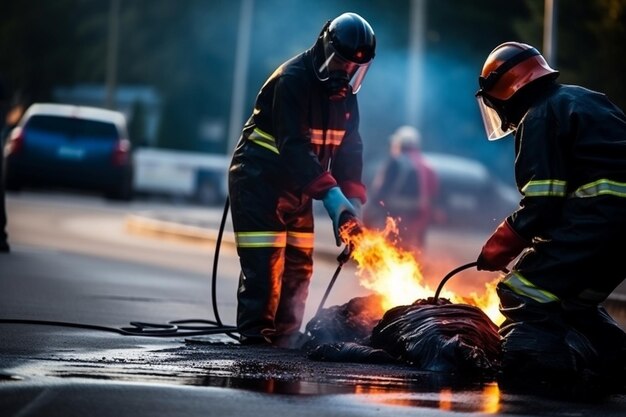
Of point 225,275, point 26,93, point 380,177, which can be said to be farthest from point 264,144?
point 26,93

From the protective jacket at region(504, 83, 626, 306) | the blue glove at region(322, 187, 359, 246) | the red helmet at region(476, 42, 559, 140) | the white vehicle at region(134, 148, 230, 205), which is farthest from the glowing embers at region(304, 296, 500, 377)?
the white vehicle at region(134, 148, 230, 205)

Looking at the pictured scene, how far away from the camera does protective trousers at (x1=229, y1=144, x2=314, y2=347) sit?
8.40 m

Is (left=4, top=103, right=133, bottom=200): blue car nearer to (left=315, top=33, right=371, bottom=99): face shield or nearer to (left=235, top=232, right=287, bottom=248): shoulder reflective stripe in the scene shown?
(left=235, top=232, right=287, bottom=248): shoulder reflective stripe

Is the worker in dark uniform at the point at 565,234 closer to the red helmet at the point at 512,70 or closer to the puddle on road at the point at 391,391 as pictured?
the red helmet at the point at 512,70

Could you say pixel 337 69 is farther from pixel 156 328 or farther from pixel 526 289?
pixel 156 328

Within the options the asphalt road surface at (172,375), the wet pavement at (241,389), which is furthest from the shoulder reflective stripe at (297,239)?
the wet pavement at (241,389)

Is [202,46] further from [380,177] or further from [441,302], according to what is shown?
[441,302]

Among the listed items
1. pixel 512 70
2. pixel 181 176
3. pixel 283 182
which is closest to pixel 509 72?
pixel 512 70

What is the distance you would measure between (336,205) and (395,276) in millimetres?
936

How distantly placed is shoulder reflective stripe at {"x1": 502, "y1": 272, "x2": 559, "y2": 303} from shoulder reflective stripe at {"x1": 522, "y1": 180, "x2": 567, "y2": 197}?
1.54ft

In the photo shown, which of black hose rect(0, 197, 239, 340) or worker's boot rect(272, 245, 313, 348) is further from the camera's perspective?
worker's boot rect(272, 245, 313, 348)

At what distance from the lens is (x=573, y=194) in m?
7.25

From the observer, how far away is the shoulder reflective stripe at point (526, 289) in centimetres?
722

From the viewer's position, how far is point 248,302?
841cm
